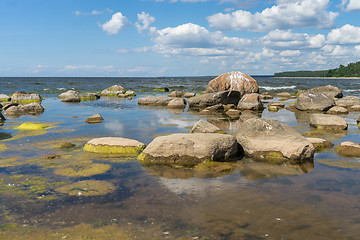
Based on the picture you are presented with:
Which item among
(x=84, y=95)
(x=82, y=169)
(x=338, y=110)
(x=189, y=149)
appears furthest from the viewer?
(x=84, y=95)

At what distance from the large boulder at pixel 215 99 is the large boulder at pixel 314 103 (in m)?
4.52

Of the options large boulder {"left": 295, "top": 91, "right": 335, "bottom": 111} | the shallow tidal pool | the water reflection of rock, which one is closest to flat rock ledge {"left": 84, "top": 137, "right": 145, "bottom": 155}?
the shallow tidal pool

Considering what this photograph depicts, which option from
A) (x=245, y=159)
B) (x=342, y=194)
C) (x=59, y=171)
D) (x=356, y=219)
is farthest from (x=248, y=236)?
(x=59, y=171)

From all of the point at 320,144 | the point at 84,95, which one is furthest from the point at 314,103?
the point at 84,95

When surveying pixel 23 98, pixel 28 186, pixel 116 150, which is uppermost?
pixel 23 98

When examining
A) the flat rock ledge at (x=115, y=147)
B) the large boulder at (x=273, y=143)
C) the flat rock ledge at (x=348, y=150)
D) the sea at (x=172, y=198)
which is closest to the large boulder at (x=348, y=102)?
the flat rock ledge at (x=348, y=150)

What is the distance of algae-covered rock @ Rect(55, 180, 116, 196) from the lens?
5.72m

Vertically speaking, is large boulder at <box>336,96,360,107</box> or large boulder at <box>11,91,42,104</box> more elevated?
large boulder at <box>336,96,360,107</box>

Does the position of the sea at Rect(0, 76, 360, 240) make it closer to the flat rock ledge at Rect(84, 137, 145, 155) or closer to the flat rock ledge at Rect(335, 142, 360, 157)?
the flat rock ledge at Rect(335, 142, 360, 157)

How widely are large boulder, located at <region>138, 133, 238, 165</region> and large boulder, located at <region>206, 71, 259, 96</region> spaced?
57.0ft

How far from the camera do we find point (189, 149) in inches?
308

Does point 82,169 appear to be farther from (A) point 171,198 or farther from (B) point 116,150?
(A) point 171,198

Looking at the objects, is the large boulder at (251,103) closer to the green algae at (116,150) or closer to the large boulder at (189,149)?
the large boulder at (189,149)

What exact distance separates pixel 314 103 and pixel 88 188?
57.1ft
